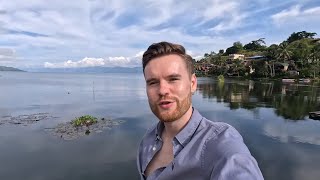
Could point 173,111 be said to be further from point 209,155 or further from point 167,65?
point 209,155

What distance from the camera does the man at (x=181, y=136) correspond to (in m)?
2.06

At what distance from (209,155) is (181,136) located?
0.43 meters

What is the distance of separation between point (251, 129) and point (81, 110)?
21736mm

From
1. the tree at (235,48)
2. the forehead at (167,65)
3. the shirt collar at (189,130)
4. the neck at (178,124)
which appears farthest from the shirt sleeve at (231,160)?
the tree at (235,48)

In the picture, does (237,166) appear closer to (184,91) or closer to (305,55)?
(184,91)

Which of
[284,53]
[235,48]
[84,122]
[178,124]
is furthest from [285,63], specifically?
[178,124]

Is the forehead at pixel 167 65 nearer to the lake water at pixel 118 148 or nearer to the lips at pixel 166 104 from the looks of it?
the lips at pixel 166 104

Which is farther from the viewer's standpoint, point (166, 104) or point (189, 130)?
point (166, 104)

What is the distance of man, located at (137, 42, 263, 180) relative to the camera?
206 centimetres

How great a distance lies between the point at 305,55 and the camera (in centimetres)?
10881

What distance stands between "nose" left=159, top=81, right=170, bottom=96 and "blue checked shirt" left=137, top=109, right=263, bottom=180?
33cm

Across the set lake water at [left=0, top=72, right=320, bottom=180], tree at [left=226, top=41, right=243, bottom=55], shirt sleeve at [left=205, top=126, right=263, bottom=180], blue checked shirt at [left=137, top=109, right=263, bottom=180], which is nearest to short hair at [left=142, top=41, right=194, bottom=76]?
blue checked shirt at [left=137, top=109, right=263, bottom=180]

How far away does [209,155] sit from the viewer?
222 centimetres

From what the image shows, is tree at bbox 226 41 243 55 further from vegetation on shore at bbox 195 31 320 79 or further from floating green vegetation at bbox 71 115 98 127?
floating green vegetation at bbox 71 115 98 127
